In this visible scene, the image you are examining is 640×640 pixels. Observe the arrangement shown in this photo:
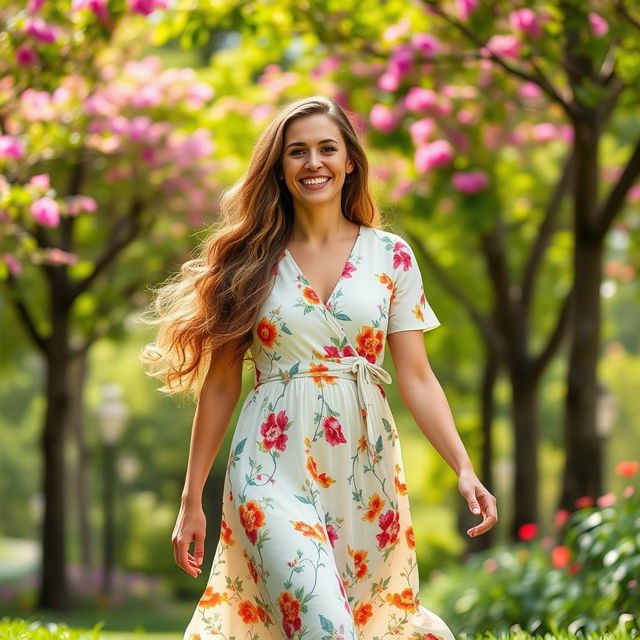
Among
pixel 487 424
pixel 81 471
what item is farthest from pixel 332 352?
pixel 81 471

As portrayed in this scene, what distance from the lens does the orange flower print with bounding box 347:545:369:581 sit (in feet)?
13.7

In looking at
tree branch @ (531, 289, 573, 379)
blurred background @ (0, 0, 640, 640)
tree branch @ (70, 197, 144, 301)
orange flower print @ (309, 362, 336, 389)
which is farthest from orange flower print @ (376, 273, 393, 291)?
tree branch @ (70, 197, 144, 301)

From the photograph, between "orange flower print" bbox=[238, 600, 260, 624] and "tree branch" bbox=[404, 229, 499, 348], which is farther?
"tree branch" bbox=[404, 229, 499, 348]

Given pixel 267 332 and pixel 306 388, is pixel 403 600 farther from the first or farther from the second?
pixel 267 332

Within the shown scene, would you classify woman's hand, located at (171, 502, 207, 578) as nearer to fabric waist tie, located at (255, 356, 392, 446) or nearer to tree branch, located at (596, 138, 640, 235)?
fabric waist tie, located at (255, 356, 392, 446)

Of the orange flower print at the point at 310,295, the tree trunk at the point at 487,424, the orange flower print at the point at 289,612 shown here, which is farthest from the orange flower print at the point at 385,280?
the tree trunk at the point at 487,424

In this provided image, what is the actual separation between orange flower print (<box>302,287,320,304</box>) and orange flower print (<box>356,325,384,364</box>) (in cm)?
17

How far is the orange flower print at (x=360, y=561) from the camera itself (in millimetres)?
4184

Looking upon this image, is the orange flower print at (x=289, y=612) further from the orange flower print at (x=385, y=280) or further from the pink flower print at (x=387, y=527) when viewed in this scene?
the orange flower print at (x=385, y=280)

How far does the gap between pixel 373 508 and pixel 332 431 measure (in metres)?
0.28

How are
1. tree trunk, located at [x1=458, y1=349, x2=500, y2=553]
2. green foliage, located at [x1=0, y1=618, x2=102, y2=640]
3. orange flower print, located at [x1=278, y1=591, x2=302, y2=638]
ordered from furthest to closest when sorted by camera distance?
1. tree trunk, located at [x1=458, y1=349, x2=500, y2=553]
2. green foliage, located at [x1=0, y1=618, x2=102, y2=640]
3. orange flower print, located at [x1=278, y1=591, x2=302, y2=638]

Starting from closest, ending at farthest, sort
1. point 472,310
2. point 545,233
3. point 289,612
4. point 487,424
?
point 289,612 → point 545,233 → point 472,310 → point 487,424

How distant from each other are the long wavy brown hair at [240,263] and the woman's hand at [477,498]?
32.1 inches

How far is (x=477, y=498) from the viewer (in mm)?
4008
